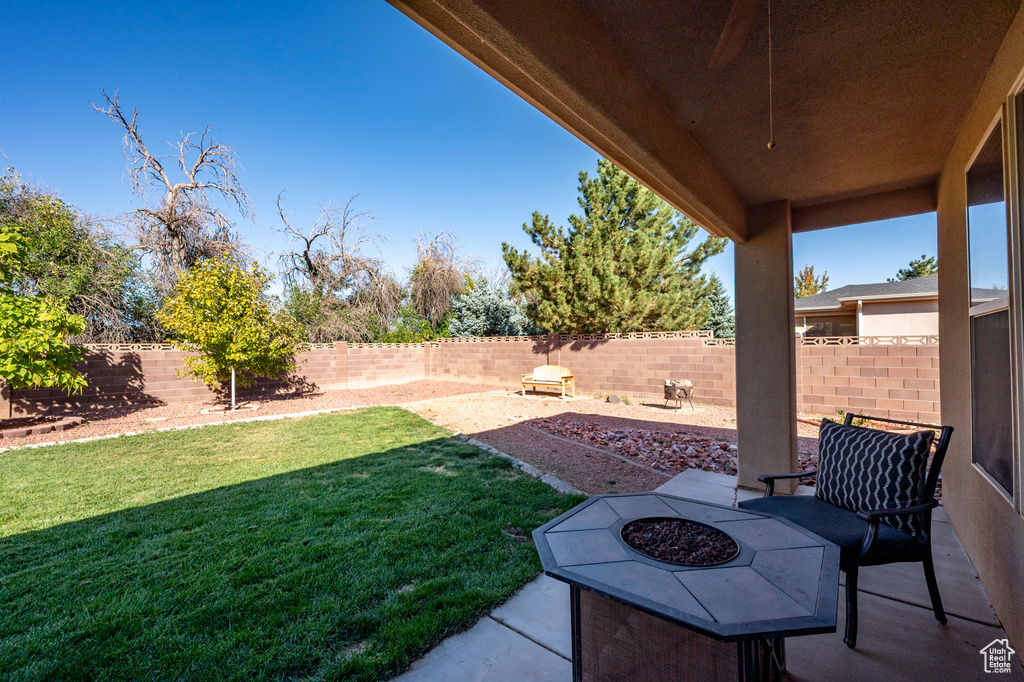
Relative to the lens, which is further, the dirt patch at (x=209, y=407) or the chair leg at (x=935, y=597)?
the dirt patch at (x=209, y=407)

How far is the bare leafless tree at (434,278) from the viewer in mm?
14648

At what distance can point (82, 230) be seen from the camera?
868 cm

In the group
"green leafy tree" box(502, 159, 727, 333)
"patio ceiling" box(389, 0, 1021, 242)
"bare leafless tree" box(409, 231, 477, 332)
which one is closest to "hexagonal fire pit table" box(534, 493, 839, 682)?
"patio ceiling" box(389, 0, 1021, 242)

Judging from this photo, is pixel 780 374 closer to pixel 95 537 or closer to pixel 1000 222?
pixel 1000 222

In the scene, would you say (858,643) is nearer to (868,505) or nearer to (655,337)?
(868,505)

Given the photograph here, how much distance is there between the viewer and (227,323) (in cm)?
722

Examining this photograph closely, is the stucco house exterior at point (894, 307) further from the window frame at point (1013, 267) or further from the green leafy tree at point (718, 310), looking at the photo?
the window frame at point (1013, 267)

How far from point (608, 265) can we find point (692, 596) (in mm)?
9173

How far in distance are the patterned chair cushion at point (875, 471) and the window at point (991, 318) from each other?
261 millimetres

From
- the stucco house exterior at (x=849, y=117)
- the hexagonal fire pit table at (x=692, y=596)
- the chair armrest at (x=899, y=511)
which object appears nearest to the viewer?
the hexagonal fire pit table at (x=692, y=596)

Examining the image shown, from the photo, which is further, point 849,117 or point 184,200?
point 184,200

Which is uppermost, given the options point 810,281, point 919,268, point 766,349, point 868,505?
point 919,268

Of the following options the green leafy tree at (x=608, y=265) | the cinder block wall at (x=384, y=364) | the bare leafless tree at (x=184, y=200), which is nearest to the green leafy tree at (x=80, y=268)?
the bare leafless tree at (x=184, y=200)

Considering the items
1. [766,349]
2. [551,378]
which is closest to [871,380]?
[766,349]
